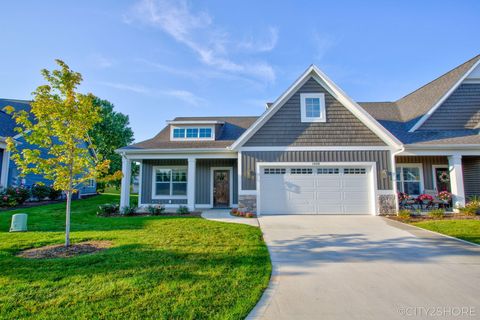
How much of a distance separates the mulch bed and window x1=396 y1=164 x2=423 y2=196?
13.2m

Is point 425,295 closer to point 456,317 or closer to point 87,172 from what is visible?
point 456,317

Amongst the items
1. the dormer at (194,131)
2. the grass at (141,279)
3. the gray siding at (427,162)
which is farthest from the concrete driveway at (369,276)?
the dormer at (194,131)

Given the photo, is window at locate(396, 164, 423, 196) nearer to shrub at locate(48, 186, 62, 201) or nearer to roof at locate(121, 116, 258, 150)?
roof at locate(121, 116, 258, 150)

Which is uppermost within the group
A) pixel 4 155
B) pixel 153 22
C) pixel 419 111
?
pixel 153 22

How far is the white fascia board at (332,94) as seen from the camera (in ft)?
34.7

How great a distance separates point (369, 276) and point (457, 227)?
20.0 ft

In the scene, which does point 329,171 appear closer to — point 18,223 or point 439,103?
point 439,103

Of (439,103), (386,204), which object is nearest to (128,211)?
(386,204)

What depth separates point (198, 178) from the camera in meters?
13.3

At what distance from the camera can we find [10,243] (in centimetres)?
561

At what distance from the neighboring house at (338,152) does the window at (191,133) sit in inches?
66.4

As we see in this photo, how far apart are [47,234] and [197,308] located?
619cm

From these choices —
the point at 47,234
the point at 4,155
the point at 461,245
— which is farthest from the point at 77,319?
the point at 4,155

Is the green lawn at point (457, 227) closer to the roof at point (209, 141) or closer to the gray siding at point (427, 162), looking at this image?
the gray siding at point (427, 162)
